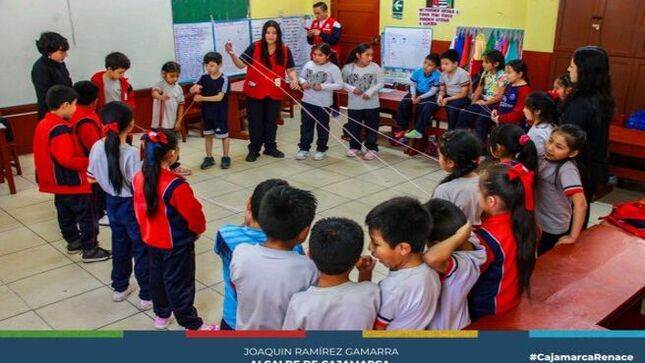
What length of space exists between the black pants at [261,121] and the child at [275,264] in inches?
144

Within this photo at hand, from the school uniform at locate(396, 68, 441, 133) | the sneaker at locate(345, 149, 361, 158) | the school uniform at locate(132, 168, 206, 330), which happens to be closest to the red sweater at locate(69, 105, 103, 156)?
the school uniform at locate(132, 168, 206, 330)

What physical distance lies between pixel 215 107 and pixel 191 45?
1867 millimetres

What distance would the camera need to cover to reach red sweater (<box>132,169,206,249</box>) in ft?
7.98

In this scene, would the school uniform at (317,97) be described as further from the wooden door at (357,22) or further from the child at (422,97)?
the wooden door at (357,22)

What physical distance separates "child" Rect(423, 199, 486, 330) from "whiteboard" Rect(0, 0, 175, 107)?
4.85 metres

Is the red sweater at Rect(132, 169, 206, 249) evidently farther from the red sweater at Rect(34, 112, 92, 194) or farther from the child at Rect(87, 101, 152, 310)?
the red sweater at Rect(34, 112, 92, 194)

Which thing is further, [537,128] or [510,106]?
[510,106]

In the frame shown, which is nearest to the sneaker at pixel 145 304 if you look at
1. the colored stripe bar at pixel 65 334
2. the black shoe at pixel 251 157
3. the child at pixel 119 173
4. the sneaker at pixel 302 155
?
the child at pixel 119 173

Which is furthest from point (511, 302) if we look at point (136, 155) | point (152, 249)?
point (136, 155)

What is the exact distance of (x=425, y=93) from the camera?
5.69m

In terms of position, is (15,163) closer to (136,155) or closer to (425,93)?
(136,155)

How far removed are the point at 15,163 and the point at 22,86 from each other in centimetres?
80

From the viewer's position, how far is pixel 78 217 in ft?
11.3

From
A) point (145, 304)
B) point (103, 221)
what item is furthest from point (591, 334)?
point (103, 221)
